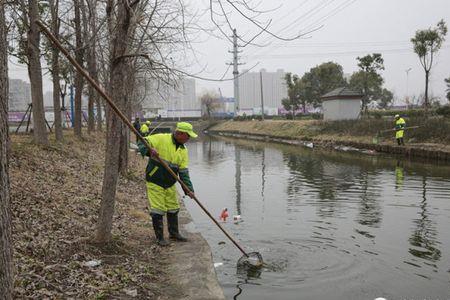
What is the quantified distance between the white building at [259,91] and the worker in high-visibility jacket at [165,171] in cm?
7970

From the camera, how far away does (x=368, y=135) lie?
2811 centimetres

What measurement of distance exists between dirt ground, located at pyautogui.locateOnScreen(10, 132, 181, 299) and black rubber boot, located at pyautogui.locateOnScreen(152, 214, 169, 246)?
0.39 feet

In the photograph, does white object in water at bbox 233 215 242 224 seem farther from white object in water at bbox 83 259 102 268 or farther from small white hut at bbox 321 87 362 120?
small white hut at bbox 321 87 362 120

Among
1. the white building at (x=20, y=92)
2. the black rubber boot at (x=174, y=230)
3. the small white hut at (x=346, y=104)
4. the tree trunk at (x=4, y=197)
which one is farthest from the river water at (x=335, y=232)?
the white building at (x=20, y=92)

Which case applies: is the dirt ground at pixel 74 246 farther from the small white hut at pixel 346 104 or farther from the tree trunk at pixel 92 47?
the small white hut at pixel 346 104

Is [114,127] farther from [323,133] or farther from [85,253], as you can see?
[323,133]

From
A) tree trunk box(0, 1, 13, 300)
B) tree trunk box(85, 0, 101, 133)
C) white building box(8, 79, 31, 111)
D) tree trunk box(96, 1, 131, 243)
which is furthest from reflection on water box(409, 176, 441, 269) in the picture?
white building box(8, 79, 31, 111)

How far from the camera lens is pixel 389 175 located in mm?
16594

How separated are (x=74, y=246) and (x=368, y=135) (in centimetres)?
2500

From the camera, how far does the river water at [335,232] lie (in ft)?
20.4

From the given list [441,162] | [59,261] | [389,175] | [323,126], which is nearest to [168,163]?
[59,261]

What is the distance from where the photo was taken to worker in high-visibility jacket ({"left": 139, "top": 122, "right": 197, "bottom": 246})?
6.30 meters

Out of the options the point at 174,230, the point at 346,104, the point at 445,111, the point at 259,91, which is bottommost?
the point at 174,230

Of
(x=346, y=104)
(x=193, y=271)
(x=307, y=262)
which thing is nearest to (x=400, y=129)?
(x=346, y=104)
